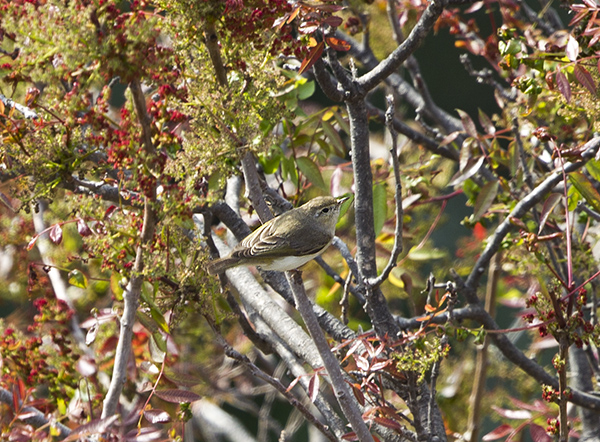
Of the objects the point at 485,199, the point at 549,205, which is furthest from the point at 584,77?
the point at 485,199

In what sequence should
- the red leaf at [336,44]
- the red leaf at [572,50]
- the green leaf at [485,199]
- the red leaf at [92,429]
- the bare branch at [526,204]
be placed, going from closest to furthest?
1. the red leaf at [92,429]
2. the red leaf at [572,50]
3. the red leaf at [336,44]
4. the bare branch at [526,204]
5. the green leaf at [485,199]

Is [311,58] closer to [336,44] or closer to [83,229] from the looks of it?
[336,44]

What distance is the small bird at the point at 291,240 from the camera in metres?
1.73

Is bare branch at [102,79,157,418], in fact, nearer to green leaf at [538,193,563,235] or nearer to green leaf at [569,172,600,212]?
green leaf at [538,193,563,235]

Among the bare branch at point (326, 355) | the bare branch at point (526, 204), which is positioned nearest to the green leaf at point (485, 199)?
the bare branch at point (526, 204)

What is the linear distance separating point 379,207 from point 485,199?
318 mm

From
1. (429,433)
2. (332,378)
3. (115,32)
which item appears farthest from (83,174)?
(429,433)

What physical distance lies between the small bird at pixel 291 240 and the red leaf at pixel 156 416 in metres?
0.42

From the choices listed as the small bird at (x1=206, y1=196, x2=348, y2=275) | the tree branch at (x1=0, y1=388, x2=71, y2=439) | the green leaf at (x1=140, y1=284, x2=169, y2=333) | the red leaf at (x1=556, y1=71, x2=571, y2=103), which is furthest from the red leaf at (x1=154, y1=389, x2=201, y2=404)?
the red leaf at (x1=556, y1=71, x2=571, y2=103)

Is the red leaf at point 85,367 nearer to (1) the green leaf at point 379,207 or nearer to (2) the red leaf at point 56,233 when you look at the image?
(2) the red leaf at point 56,233

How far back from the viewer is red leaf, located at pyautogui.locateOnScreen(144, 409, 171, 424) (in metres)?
1.37

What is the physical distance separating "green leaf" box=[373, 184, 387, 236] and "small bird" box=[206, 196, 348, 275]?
172 mm

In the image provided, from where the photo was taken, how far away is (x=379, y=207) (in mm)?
1971

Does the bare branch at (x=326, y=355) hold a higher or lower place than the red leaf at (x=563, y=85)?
lower
